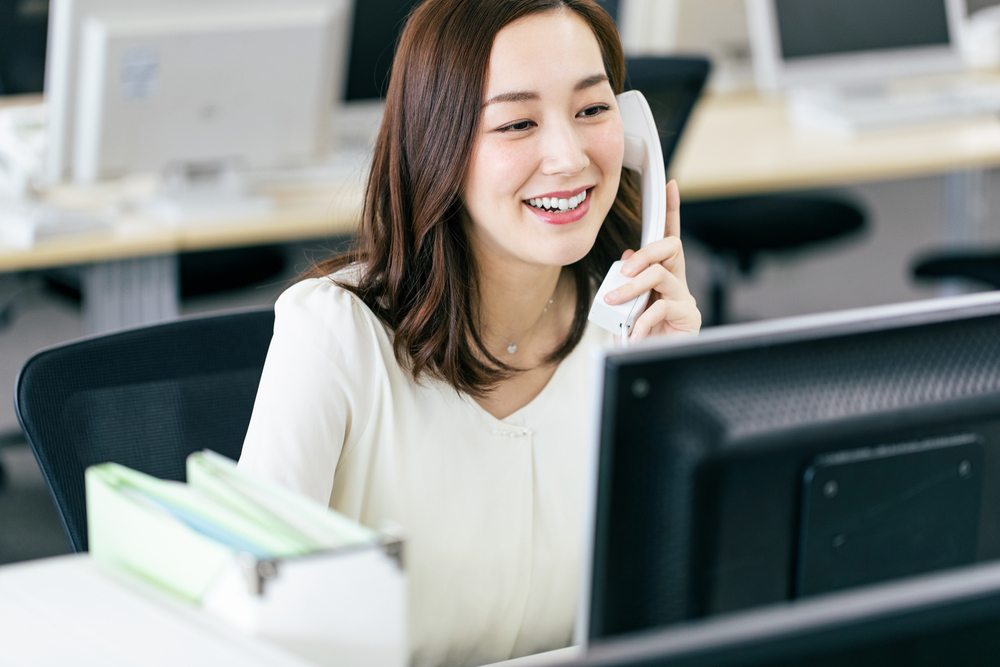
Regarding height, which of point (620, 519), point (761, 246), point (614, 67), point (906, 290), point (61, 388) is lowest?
point (906, 290)

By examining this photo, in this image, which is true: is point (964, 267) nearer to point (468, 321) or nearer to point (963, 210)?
point (963, 210)

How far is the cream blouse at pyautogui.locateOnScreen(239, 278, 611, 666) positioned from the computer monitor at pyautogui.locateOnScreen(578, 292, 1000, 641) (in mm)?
511

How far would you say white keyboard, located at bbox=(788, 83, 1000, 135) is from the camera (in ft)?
9.97

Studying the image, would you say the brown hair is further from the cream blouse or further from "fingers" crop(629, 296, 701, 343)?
"fingers" crop(629, 296, 701, 343)

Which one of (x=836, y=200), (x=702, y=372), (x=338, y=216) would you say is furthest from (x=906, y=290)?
(x=702, y=372)

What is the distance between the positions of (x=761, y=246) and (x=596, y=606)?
101 inches

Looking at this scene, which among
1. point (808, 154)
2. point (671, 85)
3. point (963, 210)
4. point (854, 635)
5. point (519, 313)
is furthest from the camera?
point (963, 210)

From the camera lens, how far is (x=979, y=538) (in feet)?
2.49

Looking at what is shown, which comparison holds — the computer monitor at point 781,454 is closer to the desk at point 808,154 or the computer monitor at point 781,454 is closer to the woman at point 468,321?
the woman at point 468,321

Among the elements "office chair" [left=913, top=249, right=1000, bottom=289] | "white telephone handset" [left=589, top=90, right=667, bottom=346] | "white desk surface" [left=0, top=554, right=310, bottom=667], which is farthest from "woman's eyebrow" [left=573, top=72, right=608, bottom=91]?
"office chair" [left=913, top=249, right=1000, bottom=289]

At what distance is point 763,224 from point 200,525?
2.64 meters

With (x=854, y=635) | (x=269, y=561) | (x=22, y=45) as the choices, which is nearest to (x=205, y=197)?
(x=22, y=45)

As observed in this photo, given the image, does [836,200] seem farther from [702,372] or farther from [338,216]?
[702,372]

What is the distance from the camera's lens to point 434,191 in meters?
1.18
